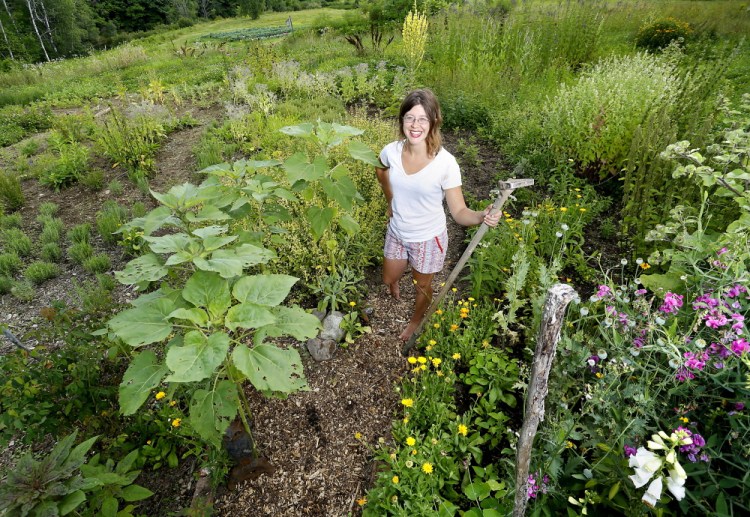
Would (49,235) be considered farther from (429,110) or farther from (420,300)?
(429,110)

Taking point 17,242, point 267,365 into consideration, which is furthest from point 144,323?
point 17,242

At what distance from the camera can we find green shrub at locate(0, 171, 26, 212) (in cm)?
518

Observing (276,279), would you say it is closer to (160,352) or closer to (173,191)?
(173,191)

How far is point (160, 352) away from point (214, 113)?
21.9ft

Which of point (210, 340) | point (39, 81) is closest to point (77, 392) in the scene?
point (210, 340)

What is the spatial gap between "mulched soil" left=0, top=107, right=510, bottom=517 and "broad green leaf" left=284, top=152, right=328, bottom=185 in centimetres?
143

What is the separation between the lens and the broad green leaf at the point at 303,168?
2.32m

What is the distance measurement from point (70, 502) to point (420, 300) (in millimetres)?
2321

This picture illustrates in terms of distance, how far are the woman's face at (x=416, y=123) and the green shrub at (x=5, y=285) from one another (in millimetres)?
4305

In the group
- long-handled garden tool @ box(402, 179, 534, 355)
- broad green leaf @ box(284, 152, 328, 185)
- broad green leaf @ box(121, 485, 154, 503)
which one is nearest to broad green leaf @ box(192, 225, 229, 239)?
broad green leaf @ box(284, 152, 328, 185)

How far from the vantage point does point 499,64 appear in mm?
7824

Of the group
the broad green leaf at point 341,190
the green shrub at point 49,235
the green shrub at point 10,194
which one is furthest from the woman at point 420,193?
the green shrub at point 10,194

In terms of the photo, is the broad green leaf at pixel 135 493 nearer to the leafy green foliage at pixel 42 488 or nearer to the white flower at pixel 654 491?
the leafy green foliage at pixel 42 488

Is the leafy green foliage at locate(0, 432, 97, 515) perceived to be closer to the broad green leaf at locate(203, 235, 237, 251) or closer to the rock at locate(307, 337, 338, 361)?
the broad green leaf at locate(203, 235, 237, 251)
